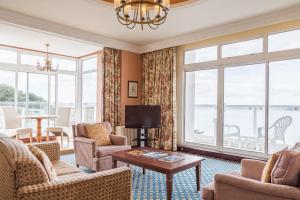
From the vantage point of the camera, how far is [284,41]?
13.9 feet

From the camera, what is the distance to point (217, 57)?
5.12m

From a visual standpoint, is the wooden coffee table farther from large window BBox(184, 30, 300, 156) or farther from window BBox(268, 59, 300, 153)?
window BBox(268, 59, 300, 153)

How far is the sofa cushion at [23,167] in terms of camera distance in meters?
1.48

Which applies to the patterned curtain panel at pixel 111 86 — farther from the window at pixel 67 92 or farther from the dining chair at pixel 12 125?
the window at pixel 67 92

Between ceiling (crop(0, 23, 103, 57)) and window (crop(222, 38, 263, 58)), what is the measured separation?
3.17 meters

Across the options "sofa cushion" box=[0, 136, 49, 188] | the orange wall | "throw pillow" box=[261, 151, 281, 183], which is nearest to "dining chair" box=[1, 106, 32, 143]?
the orange wall

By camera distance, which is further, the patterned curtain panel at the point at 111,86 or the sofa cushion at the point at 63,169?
the patterned curtain panel at the point at 111,86

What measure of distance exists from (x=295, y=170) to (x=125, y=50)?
5142 mm

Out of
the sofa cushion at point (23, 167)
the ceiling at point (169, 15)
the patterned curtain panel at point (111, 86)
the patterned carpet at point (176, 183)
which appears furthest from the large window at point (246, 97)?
the sofa cushion at point (23, 167)

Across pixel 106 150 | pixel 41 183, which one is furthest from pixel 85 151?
pixel 41 183

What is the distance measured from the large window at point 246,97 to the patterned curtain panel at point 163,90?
39cm

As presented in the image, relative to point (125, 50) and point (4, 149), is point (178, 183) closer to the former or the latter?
point (4, 149)

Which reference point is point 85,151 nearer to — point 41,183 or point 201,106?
point 41,183

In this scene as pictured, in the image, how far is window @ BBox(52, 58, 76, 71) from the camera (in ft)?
23.4
